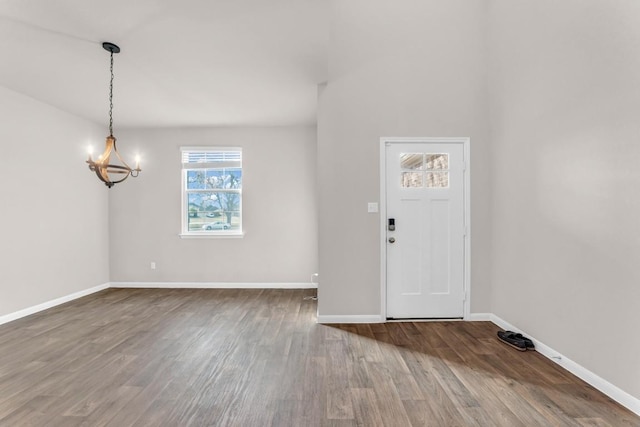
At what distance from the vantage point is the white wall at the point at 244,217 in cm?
536

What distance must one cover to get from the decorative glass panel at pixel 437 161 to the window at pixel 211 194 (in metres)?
3.13

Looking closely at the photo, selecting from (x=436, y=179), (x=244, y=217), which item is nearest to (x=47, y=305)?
(x=244, y=217)

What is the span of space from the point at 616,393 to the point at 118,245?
6.25 m

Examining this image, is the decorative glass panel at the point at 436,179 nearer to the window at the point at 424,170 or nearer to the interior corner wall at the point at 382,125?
the window at the point at 424,170

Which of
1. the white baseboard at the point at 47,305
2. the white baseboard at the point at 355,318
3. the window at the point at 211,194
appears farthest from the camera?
the window at the point at 211,194

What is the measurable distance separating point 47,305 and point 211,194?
103 inches

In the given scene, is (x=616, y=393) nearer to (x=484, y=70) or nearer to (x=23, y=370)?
(x=484, y=70)

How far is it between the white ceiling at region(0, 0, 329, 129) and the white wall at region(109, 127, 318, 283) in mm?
824

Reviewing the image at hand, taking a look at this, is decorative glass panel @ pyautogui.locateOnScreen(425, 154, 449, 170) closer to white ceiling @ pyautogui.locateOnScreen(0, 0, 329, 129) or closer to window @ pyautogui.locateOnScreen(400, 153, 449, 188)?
window @ pyautogui.locateOnScreen(400, 153, 449, 188)

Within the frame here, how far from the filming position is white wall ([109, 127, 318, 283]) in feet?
17.6

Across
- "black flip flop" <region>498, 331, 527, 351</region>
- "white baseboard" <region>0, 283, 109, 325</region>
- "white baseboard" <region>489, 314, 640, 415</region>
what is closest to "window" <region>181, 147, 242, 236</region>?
"white baseboard" <region>0, 283, 109, 325</region>

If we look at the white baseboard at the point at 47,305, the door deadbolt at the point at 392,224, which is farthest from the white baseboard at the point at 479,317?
the white baseboard at the point at 47,305

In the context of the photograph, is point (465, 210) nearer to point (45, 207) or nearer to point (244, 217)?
point (244, 217)

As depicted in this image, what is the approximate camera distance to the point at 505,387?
2248mm
